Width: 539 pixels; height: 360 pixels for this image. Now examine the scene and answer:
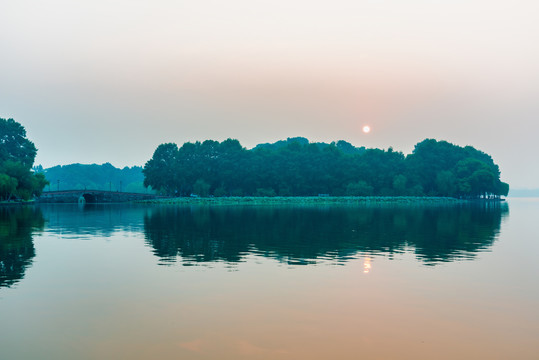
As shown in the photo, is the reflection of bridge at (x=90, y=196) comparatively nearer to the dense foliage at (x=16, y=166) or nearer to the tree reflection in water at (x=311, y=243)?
the dense foliage at (x=16, y=166)

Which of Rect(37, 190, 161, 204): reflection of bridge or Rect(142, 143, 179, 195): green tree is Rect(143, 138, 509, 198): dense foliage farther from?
Rect(37, 190, 161, 204): reflection of bridge

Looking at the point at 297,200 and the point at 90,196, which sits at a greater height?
the point at 90,196

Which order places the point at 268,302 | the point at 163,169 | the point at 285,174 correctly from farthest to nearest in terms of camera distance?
1. the point at 285,174
2. the point at 163,169
3. the point at 268,302

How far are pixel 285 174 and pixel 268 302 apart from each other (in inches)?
6408

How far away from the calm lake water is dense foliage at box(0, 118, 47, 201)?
284 feet

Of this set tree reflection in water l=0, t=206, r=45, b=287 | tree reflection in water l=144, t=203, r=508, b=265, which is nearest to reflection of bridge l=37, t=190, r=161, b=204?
tree reflection in water l=0, t=206, r=45, b=287

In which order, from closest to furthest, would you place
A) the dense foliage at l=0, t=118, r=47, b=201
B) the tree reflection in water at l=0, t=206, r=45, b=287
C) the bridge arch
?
the tree reflection in water at l=0, t=206, r=45, b=287, the dense foliage at l=0, t=118, r=47, b=201, the bridge arch

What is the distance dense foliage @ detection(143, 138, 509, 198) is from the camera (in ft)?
584

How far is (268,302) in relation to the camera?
782 inches

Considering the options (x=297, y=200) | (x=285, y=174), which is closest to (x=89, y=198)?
(x=285, y=174)

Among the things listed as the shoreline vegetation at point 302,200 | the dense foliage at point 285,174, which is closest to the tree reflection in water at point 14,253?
the shoreline vegetation at point 302,200

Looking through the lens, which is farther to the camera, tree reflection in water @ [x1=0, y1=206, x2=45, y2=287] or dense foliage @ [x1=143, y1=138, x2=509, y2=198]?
dense foliage @ [x1=143, y1=138, x2=509, y2=198]

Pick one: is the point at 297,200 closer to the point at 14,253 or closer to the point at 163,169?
the point at 163,169

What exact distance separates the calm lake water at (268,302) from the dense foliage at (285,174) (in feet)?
461
